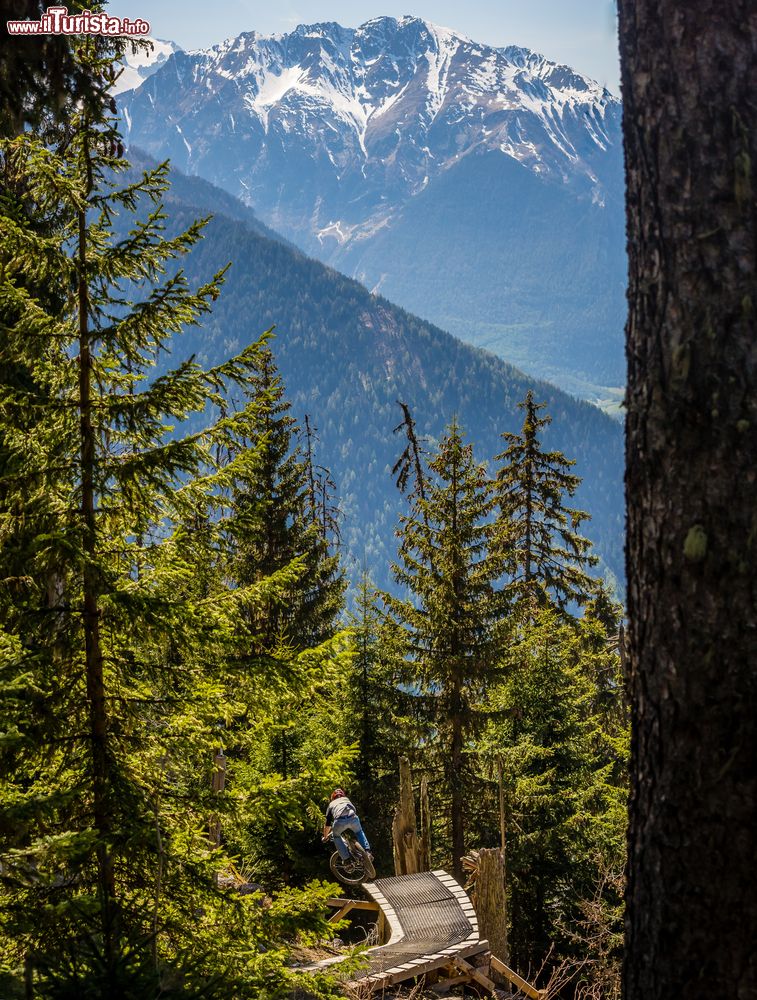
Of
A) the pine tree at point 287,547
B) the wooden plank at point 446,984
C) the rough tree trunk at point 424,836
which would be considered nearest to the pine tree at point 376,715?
the pine tree at point 287,547

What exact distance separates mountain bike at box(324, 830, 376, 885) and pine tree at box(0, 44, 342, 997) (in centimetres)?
844

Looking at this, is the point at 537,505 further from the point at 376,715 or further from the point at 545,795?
the point at 545,795

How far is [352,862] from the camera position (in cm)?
1487

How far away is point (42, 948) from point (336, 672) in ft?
8.55

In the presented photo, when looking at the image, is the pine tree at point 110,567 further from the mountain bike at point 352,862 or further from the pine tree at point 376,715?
the pine tree at point 376,715

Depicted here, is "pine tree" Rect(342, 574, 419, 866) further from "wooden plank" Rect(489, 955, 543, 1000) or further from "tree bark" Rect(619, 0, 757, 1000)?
"tree bark" Rect(619, 0, 757, 1000)

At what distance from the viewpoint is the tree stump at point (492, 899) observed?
13.9 m

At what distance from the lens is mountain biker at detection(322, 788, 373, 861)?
1418 cm

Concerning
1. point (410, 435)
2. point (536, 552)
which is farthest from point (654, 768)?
point (536, 552)

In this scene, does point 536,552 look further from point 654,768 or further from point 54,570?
point 654,768

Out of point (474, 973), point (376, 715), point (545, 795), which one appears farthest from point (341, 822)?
point (376, 715)

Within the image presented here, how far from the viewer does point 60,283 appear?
6.44 meters

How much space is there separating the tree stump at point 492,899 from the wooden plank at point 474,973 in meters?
0.66

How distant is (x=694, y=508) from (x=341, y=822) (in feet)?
39.9
